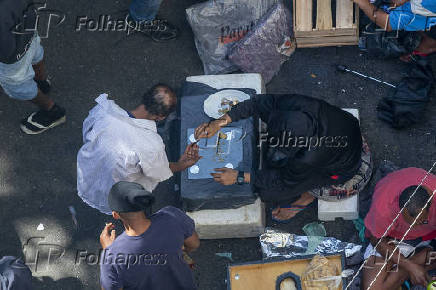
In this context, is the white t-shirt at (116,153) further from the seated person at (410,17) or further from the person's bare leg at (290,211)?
the seated person at (410,17)

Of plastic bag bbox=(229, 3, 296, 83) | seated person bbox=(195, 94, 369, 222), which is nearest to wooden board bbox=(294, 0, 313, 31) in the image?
plastic bag bbox=(229, 3, 296, 83)

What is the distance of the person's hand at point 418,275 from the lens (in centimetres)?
463

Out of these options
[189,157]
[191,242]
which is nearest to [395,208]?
[191,242]

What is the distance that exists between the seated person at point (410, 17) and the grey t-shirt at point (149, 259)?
2.86 meters

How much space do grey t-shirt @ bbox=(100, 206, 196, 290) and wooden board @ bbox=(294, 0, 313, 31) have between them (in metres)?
2.53

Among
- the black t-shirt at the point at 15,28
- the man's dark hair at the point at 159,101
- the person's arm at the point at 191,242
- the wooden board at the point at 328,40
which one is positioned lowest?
the person's arm at the point at 191,242

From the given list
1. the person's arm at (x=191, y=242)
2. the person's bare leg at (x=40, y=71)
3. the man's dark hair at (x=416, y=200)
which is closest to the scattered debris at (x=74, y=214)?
the person's bare leg at (x=40, y=71)

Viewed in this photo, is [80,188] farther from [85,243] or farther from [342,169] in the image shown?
[342,169]

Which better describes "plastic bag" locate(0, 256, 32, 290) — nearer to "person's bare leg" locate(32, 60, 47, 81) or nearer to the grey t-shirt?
the grey t-shirt

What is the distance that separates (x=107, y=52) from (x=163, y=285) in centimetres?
302

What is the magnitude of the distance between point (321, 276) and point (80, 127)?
290 centimetres

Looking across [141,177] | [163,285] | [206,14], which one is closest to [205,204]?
[141,177]

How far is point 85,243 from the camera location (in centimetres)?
563

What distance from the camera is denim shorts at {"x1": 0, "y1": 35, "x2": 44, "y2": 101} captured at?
16.8ft
